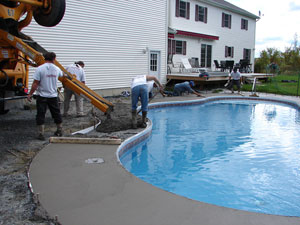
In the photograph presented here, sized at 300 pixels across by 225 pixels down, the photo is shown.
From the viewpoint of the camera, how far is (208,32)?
21.9 metres

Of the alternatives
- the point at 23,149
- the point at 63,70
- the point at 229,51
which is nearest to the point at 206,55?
the point at 229,51

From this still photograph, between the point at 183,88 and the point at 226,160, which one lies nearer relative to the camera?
the point at 226,160

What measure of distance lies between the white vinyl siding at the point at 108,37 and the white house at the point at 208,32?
2.13 m

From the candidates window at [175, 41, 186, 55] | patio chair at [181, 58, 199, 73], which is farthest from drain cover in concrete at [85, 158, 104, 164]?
window at [175, 41, 186, 55]

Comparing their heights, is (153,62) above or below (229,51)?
below

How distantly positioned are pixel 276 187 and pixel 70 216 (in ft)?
11.0

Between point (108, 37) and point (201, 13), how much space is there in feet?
32.7

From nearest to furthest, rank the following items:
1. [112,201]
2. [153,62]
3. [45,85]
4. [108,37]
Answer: [112,201] < [45,85] < [108,37] < [153,62]

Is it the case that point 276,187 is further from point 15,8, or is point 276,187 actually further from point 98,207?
point 15,8

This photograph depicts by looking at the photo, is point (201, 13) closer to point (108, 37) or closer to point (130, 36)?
point (130, 36)

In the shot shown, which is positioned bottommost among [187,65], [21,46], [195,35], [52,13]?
[21,46]

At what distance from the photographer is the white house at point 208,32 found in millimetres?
19281

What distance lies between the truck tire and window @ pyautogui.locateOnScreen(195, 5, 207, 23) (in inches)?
627

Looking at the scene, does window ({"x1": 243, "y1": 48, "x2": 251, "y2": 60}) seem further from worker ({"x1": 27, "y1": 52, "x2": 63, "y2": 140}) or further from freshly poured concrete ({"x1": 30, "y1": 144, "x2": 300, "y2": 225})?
freshly poured concrete ({"x1": 30, "y1": 144, "x2": 300, "y2": 225})
